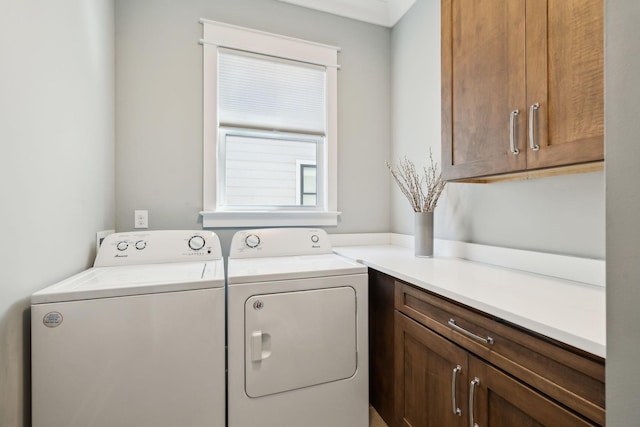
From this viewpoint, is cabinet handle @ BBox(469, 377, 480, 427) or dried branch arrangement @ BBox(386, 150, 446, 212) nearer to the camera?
cabinet handle @ BBox(469, 377, 480, 427)

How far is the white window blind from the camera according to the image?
2033 mm

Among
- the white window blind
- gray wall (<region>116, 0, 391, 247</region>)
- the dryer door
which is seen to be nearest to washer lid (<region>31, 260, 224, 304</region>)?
the dryer door

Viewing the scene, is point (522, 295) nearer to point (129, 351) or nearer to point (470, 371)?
point (470, 371)

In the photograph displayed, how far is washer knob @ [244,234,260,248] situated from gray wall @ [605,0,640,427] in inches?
63.0

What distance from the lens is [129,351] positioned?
1.11m

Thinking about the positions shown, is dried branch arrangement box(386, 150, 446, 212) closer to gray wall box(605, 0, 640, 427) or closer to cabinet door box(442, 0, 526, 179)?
cabinet door box(442, 0, 526, 179)

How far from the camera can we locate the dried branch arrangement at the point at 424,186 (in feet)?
5.61

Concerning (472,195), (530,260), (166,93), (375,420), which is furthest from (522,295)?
(166,93)

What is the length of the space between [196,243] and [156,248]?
207mm

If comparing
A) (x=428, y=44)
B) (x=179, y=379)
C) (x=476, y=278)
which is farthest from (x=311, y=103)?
(x=179, y=379)

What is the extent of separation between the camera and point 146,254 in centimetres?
159

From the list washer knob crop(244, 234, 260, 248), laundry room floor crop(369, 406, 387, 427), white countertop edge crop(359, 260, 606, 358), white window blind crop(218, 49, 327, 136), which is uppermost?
white window blind crop(218, 49, 327, 136)

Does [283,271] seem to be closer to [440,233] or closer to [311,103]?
[440,233]

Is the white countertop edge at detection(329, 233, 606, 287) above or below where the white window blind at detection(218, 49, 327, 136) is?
below
